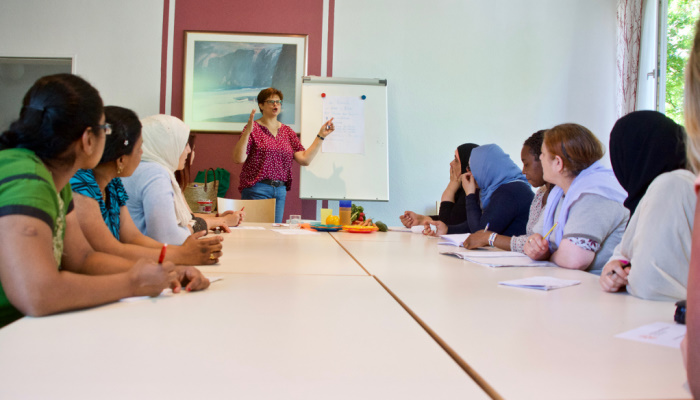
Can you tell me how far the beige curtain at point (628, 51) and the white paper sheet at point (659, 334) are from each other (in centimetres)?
396

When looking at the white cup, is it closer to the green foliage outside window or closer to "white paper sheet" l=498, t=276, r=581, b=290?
"white paper sheet" l=498, t=276, r=581, b=290

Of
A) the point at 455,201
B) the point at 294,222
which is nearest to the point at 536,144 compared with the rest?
the point at 455,201

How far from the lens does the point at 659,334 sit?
98cm

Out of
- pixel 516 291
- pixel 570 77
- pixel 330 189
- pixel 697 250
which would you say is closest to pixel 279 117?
pixel 330 189

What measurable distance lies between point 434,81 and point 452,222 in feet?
6.00

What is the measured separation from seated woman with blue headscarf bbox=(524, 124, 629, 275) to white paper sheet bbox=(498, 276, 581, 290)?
1.03 feet

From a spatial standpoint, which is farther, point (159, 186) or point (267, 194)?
point (267, 194)

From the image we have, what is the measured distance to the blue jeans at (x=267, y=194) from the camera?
4.20 meters

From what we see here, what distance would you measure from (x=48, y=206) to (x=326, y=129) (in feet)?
11.9

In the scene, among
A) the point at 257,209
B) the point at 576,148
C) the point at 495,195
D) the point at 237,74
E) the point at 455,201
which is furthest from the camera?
the point at 237,74

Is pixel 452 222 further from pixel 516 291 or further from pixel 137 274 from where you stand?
pixel 137 274

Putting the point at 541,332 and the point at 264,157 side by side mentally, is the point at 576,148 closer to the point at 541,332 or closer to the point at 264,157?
the point at 541,332

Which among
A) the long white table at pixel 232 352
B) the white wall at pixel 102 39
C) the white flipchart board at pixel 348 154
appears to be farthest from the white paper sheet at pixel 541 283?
the white wall at pixel 102 39

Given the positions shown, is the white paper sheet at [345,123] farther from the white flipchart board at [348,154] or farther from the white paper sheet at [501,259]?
the white paper sheet at [501,259]
